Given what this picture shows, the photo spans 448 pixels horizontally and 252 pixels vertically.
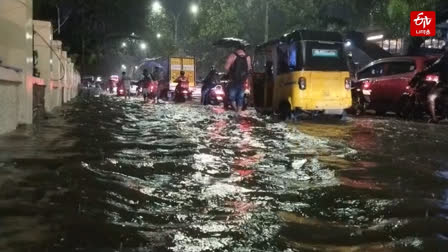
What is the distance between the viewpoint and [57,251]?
124 inches

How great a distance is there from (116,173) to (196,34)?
135ft

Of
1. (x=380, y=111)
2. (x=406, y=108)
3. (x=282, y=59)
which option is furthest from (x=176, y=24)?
(x=406, y=108)

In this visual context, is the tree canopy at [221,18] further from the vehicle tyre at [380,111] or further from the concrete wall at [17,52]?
the concrete wall at [17,52]

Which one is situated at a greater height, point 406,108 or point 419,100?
point 419,100

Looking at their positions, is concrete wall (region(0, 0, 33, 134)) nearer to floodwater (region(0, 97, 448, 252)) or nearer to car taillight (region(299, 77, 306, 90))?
floodwater (region(0, 97, 448, 252))

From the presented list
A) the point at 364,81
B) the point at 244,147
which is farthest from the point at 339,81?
the point at 244,147

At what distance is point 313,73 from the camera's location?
484 inches

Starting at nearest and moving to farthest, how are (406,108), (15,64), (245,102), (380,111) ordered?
(15,64) → (406,108) → (380,111) → (245,102)

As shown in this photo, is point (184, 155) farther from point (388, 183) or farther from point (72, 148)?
point (388, 183)

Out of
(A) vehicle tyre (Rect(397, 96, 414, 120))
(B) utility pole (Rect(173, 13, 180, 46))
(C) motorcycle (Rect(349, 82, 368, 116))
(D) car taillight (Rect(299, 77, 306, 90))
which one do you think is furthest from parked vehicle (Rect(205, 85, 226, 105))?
(B) utility pole (Rect(173, 13, 180, 46))

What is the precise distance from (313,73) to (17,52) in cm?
641

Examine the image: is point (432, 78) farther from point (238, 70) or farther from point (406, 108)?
point (238, 70)

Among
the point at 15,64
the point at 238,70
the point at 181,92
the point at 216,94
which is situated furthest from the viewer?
the point at 181,92

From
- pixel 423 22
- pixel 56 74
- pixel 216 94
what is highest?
pixel 423 22
